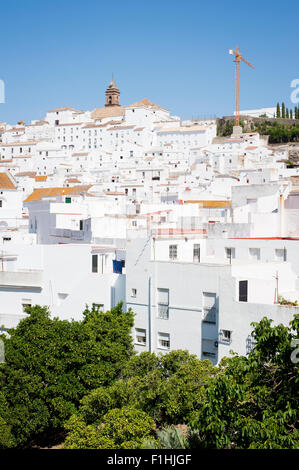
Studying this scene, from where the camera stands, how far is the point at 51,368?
1559cm

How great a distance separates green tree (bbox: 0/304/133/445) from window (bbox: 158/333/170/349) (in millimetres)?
1076

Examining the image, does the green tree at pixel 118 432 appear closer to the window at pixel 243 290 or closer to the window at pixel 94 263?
the window at pixel 243 290

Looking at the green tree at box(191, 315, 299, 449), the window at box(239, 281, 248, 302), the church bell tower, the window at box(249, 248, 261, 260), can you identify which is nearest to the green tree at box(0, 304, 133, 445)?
the window at box(239, 281, 248, 302)

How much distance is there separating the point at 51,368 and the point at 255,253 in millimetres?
8179

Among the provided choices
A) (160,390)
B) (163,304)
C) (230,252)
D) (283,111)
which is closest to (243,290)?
(163,304)

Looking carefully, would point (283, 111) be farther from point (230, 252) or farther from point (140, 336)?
point (140, 336)

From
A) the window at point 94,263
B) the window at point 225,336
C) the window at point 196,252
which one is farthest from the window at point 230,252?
the window at point 225,336

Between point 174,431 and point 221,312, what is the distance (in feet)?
12.7

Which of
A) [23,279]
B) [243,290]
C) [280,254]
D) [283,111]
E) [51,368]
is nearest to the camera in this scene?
[243,290]

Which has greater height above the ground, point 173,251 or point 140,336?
point 173,251

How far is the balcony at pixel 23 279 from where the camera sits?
66.5ft

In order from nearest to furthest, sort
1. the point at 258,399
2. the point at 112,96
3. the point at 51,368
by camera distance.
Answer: the point at 258,399 → the point at 51,368 → the point at 112,96

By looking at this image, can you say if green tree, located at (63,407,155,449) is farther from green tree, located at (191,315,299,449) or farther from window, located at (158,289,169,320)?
window, located at (158,289,169,320)
